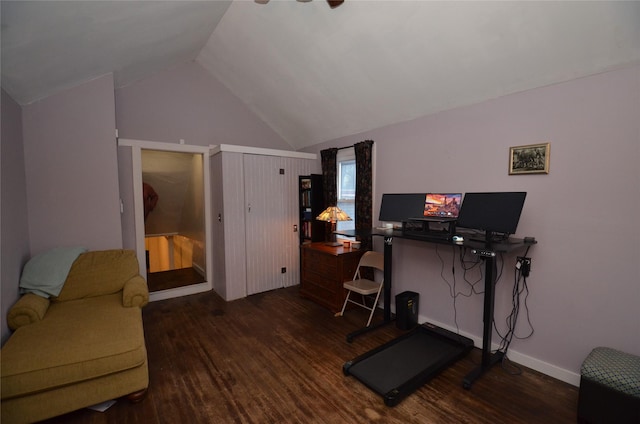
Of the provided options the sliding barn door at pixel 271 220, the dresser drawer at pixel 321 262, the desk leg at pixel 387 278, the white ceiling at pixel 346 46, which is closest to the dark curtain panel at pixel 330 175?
the sliding barn door at pixel 271 220

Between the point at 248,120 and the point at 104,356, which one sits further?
the point at 248,120

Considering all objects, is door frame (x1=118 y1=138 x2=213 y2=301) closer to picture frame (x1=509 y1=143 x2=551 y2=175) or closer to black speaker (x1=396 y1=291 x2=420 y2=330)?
black speaker (x1=396 y1=291 x2=420 y2=330)

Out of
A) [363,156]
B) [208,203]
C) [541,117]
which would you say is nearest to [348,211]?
[363,156]

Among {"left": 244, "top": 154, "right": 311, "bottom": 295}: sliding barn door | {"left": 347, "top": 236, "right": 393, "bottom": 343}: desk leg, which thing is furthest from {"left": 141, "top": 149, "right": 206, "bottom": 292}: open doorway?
{"left": 347, "top": 236, "right": 393, "bottom": 343}: desk leg

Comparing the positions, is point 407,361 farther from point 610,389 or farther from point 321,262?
point 321,262

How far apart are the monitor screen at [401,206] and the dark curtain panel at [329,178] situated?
104cm

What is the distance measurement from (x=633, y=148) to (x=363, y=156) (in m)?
2.32

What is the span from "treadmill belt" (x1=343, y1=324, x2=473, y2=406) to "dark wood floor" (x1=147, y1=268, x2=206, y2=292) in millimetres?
3195

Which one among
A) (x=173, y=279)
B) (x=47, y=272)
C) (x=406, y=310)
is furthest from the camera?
(x=173, y=279)

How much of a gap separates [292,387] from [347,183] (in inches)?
107

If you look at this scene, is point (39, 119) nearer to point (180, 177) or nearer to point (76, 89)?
point (76, 89)

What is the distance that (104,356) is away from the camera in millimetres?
1850

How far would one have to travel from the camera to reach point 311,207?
14.2 ft

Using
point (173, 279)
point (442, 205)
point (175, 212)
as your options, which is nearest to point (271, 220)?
point (173, 279)
